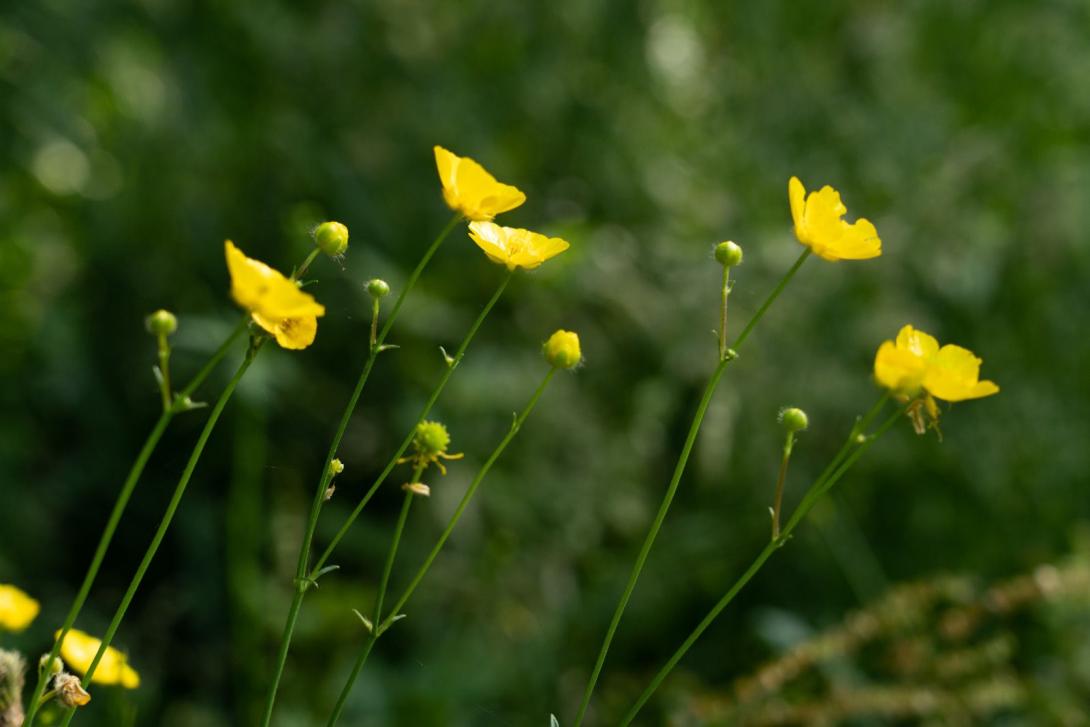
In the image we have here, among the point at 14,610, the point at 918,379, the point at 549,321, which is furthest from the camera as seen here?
the point at 549,321

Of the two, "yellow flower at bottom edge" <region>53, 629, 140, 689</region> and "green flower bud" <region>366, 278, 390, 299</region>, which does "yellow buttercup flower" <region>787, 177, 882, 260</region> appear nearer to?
"green flower bud" <region>366, 278, 390, 299</region>

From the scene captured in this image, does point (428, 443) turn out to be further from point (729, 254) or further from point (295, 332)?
point (729, 254)

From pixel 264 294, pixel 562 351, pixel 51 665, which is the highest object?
pixel 562 351

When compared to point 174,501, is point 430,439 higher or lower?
higher

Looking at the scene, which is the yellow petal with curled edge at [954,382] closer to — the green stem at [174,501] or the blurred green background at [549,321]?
the green stem at [174,501]

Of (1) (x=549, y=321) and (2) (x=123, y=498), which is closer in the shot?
(2) (x=123, y=498)

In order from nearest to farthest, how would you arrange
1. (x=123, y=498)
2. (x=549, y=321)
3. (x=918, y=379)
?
(x=123, y=498), (x=918, y=379), (x=549, y=321)

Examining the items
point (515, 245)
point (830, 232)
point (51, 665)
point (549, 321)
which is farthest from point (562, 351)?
point (549, 321)
